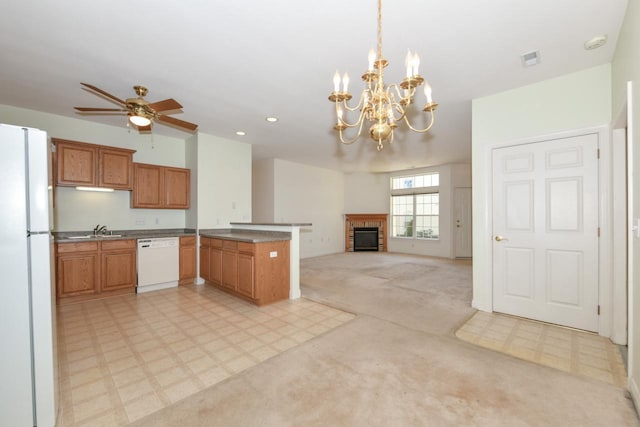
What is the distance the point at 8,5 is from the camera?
6.34ft

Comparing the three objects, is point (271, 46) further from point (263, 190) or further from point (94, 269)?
point (263, 190)

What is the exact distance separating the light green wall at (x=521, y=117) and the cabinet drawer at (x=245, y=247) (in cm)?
300

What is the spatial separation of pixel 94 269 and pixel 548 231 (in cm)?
601

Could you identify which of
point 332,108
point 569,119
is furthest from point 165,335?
point 569,119

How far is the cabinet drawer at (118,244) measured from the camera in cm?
401

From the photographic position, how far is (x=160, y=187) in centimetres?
476

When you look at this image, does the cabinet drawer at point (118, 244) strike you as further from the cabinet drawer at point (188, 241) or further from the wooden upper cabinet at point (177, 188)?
the wooden upper cabinet at point (177, 188)

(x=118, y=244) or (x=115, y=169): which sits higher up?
(x=115, y=169)

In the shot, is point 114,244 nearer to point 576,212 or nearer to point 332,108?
point 332,108

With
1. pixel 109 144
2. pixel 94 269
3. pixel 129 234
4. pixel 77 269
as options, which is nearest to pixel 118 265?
pixel 94 269

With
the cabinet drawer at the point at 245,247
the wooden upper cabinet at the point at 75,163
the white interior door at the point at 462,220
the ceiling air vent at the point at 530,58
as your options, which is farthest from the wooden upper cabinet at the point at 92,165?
the white interior door at the point at 462,220

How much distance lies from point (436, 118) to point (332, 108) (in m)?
1.72

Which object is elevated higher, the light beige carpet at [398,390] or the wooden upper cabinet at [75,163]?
the wooden upper cabinet at [75,163]

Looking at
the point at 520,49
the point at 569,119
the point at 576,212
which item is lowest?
the point at 576,212
